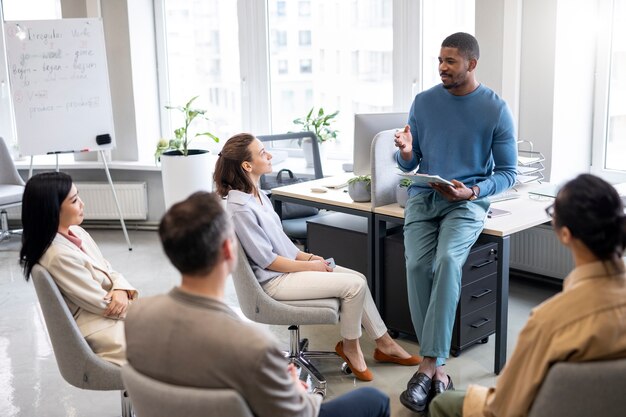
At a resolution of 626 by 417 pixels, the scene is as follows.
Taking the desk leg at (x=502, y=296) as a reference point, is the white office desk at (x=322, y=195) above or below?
above

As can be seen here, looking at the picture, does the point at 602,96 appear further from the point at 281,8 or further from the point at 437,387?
the point at 281,8

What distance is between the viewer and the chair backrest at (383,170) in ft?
12.3

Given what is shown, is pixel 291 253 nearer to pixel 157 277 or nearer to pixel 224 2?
pixel 157 277

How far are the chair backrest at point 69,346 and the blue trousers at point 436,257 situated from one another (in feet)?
4.37

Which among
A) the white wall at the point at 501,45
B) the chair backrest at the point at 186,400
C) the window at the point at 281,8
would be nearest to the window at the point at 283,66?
the window at the point at 281,8

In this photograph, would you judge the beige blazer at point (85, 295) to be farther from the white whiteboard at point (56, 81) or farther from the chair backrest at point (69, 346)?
the white whiteboard at point (56, 81)

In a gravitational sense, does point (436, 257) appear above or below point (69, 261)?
below

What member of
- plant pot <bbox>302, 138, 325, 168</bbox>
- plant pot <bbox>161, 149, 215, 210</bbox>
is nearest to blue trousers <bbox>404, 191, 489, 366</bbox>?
plant pot <bbox>302, 138, 325, 168</bbox>

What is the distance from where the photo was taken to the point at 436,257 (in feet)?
10.8

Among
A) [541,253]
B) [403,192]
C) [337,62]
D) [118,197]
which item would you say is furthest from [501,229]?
[118,197]

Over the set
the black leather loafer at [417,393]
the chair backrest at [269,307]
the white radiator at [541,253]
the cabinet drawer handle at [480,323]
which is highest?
the chair backrest at [269,307]

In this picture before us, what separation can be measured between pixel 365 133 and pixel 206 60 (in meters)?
2.65

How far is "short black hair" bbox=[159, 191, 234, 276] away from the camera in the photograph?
172 cm

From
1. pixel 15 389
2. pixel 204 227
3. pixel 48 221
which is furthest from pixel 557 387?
pixel 15 389
